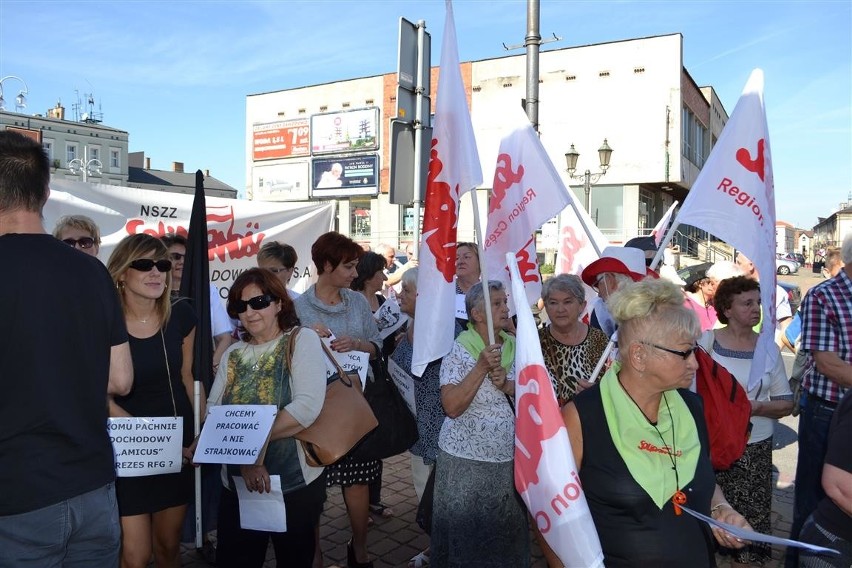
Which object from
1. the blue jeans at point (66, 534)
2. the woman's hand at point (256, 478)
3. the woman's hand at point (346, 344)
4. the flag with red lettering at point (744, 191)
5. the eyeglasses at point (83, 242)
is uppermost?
the flag with red lettering at point (744, 191)

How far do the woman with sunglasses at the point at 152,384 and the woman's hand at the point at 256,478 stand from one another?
42cm

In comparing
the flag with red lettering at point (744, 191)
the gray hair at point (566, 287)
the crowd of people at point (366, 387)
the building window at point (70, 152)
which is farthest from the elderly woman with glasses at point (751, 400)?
the building window at point (70, 152)

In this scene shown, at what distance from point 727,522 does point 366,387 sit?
2.23 meters

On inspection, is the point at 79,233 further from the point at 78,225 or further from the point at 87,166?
the point at 87,166

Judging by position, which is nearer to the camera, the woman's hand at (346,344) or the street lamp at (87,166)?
the woman's hand at (346,344)

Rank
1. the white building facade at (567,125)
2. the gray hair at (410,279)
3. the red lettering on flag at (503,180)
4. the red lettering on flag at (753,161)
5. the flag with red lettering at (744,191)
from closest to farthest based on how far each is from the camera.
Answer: the flag with red lettering at (744,191) → the red lettering on flag at (753,161) → the red lettering on flag at (503,180) → the gray hair at (410,279) → the white building facade at (567,125)

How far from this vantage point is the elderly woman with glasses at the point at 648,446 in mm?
2234

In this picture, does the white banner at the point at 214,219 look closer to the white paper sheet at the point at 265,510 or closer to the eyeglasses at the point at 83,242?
the eyeglasses at the point at 83,242

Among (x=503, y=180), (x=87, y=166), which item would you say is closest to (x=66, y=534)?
(x=503, y=180)

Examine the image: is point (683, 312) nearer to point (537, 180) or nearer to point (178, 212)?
point (537, 180)

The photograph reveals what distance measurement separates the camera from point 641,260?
14.1 ft

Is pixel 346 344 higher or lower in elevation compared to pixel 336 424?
higher

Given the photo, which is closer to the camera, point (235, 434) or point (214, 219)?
point (235, 434)

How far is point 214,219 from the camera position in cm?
654
